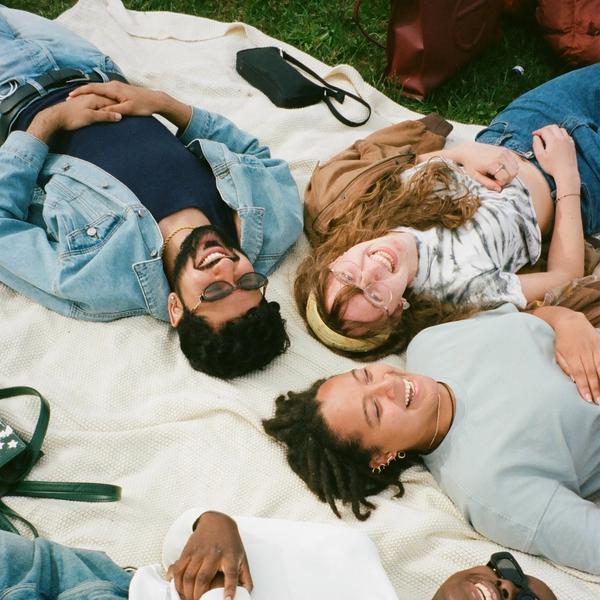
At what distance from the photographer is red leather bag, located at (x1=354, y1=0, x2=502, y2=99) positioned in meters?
4.22

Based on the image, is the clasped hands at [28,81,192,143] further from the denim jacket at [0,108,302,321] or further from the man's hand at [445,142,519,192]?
the man's hand at [445,142,519,192]

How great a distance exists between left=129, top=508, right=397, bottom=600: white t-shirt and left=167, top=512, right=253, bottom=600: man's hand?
0.04m

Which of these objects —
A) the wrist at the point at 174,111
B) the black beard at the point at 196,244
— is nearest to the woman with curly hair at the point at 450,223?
the black beard at the point at 196,244

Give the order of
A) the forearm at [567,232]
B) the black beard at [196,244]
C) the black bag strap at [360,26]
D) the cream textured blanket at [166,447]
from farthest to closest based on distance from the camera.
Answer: the black bag strap at [360,26], the forearm at [567,232], the black beard at [196,244], the cream textured blanket at [166,447]

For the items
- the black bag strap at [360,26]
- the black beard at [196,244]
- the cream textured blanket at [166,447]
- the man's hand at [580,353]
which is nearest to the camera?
the cream textured blanket at [166,447]

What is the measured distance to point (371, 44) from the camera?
4984mm

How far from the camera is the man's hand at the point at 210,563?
76.2 inches

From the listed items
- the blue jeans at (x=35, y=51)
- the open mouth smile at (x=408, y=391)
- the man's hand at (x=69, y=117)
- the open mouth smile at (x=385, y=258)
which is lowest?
the open mouth smile at (x=408, y=391)

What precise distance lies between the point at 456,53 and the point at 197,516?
351 cm

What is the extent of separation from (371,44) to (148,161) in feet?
7.94

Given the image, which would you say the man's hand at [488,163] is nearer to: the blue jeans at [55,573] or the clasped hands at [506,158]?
the clasped hands at [506,158]

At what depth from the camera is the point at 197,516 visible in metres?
2.28

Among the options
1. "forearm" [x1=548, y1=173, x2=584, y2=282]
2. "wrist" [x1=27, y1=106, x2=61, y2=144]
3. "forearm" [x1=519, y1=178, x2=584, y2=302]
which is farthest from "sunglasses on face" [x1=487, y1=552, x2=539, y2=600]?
"wrist" [x1=27, y1=106, x2=61, y2=144]

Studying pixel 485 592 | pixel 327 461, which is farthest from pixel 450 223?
pixel 485 592
